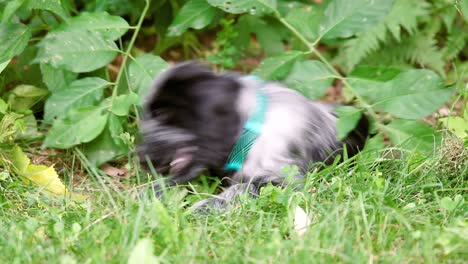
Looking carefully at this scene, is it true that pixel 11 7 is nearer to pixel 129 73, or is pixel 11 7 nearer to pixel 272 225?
pixel 129 73

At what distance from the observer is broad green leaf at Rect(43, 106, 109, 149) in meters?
4.18

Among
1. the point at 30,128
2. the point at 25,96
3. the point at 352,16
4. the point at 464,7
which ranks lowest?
the point at 30,128

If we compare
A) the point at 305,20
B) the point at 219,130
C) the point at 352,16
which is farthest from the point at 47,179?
the point at 352,16

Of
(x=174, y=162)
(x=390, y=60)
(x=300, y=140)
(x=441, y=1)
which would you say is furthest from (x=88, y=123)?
(x=441, y=1)

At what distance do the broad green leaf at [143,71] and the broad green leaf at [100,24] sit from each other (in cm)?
18

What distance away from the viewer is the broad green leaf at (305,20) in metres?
4.38

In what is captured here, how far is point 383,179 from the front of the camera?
3.47m

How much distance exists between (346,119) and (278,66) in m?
0.53

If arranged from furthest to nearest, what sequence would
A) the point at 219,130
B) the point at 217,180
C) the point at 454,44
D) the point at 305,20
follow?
Answer: the point at 454,44
the point at 305,20
the point at 217,180
the point at 219,130

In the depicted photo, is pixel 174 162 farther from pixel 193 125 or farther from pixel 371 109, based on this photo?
pixel 371 109

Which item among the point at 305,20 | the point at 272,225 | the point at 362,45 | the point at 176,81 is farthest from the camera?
the point at 362,45

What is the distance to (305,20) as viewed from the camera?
4.43m

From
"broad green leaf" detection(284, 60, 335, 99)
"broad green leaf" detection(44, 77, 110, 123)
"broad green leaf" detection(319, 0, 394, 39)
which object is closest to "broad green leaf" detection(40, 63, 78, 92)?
"broad green leaf" detection(44, 77, 110, 123)

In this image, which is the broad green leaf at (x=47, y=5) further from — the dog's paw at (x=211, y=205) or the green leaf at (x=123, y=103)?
the dog's paw at (x=211, y=205)
